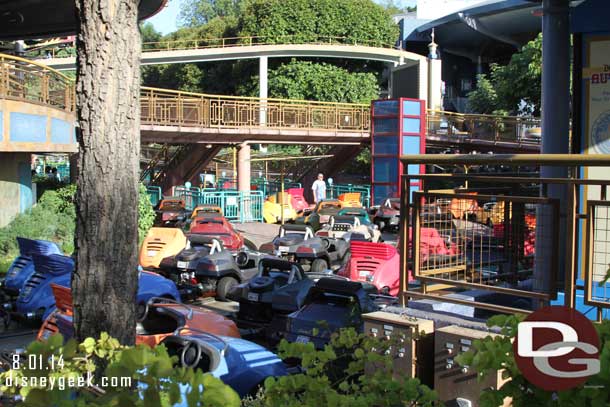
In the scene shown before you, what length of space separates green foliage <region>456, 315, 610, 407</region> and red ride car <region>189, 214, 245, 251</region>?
12.8 meters

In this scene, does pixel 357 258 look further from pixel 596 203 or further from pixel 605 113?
pixel 596 203

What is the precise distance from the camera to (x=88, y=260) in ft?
14.5

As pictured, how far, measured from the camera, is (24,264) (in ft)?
37.8

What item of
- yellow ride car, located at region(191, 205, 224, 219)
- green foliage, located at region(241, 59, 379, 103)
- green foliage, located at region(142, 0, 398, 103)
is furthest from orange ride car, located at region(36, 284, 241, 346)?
green foliage, located at region(142, 0, 398, 103)

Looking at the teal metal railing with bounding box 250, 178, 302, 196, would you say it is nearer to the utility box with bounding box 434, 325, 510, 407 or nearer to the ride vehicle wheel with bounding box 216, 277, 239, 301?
the ride vehicle wheel with bounding box 216, 277, 239, 301

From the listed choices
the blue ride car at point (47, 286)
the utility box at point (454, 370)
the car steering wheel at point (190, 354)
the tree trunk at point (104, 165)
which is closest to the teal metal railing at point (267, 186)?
the blue ride car at point (47, 286)

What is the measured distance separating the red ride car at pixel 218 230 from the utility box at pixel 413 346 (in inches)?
402

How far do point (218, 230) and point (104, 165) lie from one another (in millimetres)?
12013

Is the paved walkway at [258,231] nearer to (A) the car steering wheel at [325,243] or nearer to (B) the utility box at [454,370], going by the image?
(A) the car steering wheel at [325,243]

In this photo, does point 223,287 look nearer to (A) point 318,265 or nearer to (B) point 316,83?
(A) point 318,265

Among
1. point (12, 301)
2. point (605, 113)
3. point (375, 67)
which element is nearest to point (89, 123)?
point (605, 113)

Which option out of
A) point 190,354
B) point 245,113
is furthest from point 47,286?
point 245,113

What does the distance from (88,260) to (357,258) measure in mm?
8352

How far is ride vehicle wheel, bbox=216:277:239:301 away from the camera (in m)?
12.4
